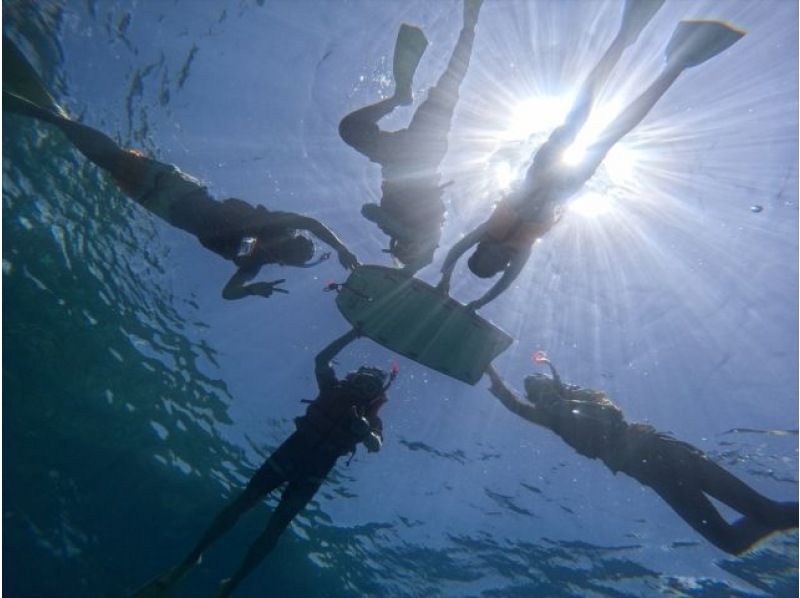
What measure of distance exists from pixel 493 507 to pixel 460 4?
15.6 meters

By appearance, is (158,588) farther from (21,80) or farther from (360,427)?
(21,80)

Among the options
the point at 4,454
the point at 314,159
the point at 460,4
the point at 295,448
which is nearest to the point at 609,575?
the point at 295,448

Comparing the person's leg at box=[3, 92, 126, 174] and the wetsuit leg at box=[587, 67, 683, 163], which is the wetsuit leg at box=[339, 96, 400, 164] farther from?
the person's leg at box=[3, 92, 126, 174]

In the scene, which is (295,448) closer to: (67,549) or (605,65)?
(605,65)

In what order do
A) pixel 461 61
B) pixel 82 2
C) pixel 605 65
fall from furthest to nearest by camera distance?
pixel 82 2
pixel 461 61
pixel 605 65

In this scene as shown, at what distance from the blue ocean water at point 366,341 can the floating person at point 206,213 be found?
3.29 m

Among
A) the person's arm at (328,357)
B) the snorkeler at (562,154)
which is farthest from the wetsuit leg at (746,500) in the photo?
the person's arm at (328,357)

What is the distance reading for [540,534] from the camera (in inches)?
682

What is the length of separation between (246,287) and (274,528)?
13.6 ft

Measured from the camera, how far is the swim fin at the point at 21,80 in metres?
9.35

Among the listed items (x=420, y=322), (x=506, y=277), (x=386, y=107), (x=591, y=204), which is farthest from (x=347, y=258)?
(x=591, y=204)

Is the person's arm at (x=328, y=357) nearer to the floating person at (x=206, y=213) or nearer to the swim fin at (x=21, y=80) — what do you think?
the floating person at (x=206, y=213)

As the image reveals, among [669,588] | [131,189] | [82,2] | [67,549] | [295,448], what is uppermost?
[669,588]

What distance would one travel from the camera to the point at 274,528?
814 cm
